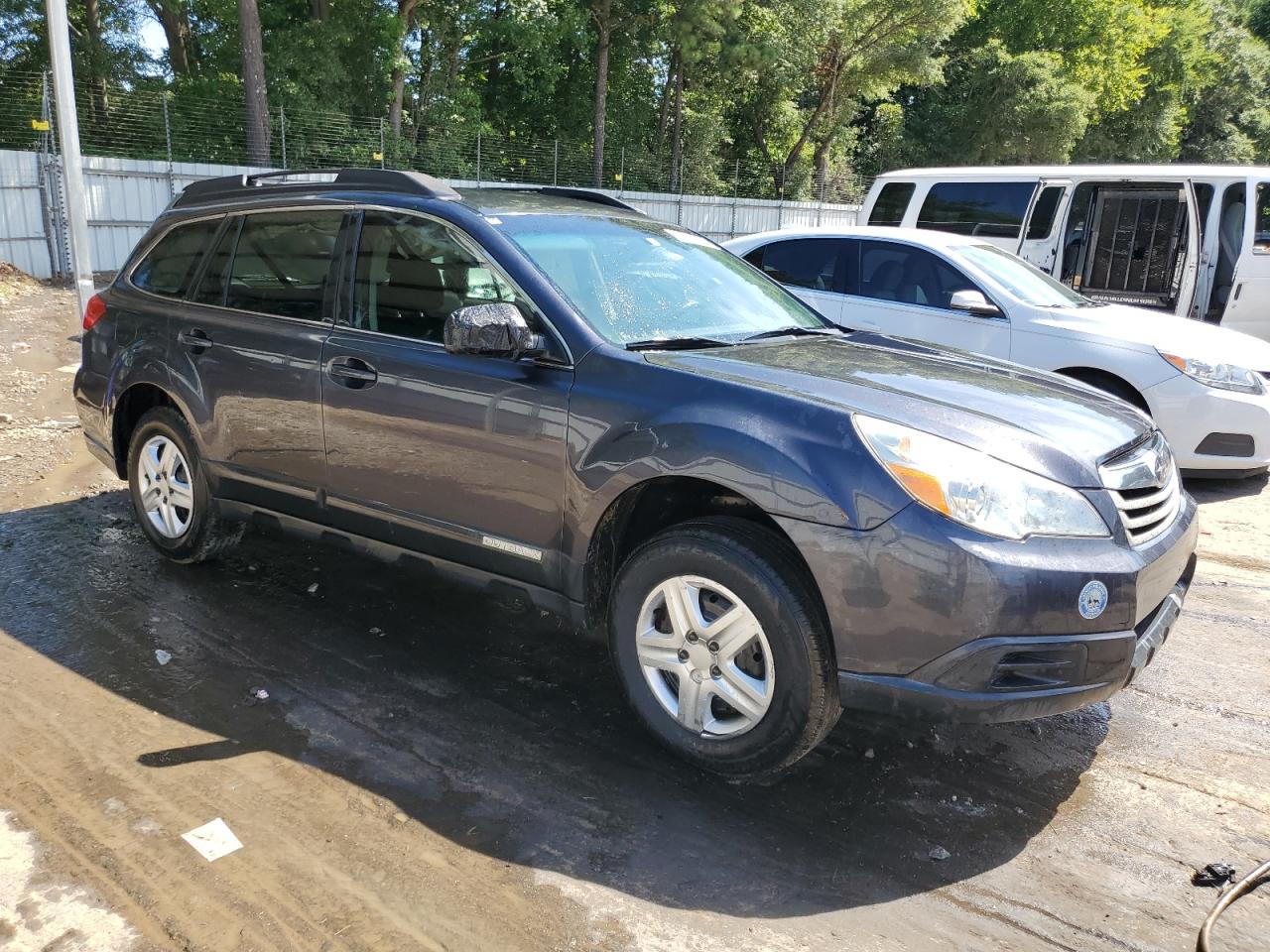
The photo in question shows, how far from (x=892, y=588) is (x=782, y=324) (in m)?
1.72

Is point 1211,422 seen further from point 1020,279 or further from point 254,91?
point 254,91

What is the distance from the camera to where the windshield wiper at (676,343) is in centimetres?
351

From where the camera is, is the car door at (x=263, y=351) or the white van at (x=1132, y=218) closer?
the car door at (x=263, y=351)

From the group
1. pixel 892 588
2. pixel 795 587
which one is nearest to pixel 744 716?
pixel 795 587

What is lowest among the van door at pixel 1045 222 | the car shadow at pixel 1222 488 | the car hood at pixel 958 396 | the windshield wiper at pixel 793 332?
the car shadow at pixel 1222 488

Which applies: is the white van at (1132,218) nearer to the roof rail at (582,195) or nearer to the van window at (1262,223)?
the van window at (1262,223)

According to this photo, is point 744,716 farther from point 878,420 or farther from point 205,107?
point 205,107

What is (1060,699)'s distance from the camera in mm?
2826

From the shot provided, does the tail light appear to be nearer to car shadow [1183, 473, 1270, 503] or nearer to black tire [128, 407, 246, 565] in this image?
black tire [128, 407, 246, 565]

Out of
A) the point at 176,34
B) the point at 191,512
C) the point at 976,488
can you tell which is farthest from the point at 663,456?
the point at 176,34

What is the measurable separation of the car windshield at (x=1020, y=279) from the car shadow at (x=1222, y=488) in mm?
1512

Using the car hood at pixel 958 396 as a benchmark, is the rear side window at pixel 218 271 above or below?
above

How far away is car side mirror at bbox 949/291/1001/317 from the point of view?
6855mm

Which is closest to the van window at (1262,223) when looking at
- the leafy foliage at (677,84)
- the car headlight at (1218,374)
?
the car headlight at (1218,374)
